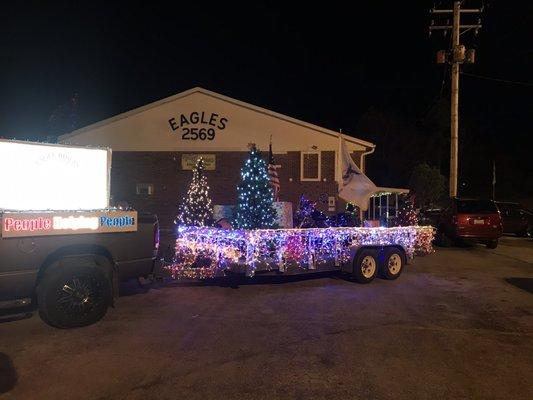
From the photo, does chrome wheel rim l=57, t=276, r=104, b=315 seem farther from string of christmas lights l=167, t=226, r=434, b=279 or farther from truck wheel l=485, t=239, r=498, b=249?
truck wheel l=485, t=239, r=498, b=249

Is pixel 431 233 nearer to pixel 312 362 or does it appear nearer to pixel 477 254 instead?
pixel 477 254

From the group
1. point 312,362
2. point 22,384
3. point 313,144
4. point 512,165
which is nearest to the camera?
point 22,384

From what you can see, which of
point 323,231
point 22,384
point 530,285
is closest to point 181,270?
point 323,231

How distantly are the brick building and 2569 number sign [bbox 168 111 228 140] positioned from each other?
44 millimetres

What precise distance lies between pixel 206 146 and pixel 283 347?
17744mm

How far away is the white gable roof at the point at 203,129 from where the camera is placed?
2327 cm

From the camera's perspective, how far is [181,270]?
33.4 feet

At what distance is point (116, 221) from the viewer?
755cm

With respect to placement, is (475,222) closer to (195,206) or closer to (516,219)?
(516,219)

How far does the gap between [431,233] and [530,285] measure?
2.37 m

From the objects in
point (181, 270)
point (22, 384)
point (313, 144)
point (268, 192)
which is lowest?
point (22, 384)

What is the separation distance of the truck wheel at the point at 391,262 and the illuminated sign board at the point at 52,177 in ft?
19.5

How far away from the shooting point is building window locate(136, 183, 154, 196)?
23656 millimetres

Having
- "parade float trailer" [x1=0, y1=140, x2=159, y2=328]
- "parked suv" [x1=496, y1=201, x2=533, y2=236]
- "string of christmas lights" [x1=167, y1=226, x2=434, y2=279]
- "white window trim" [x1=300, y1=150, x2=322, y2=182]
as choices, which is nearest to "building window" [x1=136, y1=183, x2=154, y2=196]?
"white window trim" [x1=300, y1=150, x2=322, y2=182]
